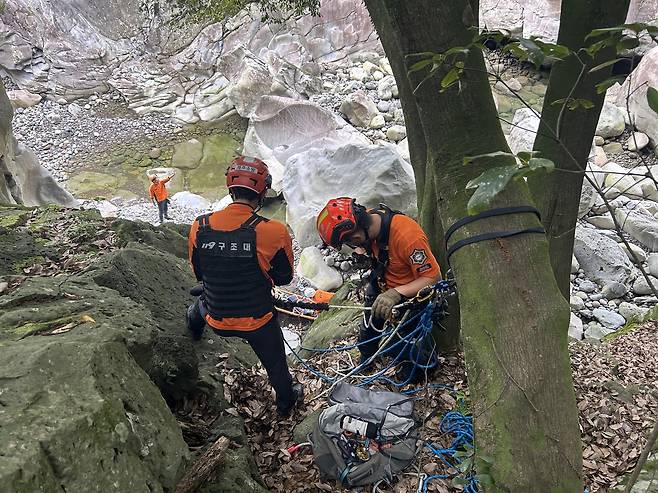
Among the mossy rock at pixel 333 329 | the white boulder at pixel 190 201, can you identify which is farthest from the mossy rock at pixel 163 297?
the white boulder at pixel 190 201

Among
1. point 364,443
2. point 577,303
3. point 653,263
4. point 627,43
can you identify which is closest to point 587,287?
point 577,303

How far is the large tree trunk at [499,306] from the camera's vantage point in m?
2.19

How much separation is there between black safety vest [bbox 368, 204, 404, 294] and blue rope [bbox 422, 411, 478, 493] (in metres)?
1.26

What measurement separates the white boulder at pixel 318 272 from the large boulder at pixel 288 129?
33.5 ft

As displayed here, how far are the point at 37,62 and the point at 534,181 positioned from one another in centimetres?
3407

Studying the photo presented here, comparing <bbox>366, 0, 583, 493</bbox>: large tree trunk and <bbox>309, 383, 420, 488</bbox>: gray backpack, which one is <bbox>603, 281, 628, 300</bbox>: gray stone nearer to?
<bbox>309, 383, 420, 488</bbox>: gray backpack

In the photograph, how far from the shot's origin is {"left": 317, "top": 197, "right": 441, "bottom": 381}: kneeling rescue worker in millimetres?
3861

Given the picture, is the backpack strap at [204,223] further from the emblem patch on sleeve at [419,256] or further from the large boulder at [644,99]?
the large boulder at [644,99]

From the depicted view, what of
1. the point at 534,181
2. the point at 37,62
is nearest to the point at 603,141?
the point at 534,181

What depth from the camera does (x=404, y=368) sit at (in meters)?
4.43

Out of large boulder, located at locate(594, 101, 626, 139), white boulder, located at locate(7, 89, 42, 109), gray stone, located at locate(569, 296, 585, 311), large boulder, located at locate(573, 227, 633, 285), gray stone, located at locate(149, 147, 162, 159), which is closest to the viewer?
gray stone, located at locate(569, 296, 585, 311)

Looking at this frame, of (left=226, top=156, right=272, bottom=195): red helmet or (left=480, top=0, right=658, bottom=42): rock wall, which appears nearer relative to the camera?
(left=226, top=156, right=272, bottom=195): red helmet

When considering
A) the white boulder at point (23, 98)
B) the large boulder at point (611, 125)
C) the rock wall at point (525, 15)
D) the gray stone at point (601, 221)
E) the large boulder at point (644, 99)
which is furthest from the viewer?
the rock wall at point (525, 15)

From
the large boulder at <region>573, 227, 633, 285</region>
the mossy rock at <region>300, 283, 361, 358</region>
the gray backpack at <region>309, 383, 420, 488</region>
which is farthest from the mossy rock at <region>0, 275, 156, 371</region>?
the large boulder at <region>573, 227, 633, 285</region>
